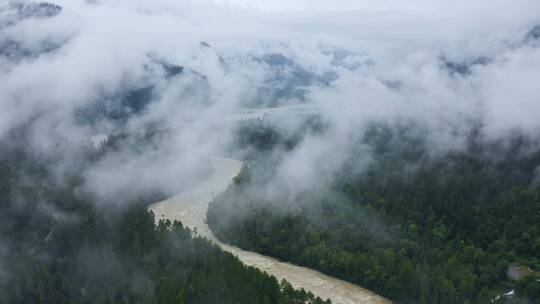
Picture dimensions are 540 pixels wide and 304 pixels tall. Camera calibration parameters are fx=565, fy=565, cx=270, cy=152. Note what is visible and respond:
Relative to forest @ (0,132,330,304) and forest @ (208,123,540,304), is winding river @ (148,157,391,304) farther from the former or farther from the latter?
forest @ (0,132,330,304)

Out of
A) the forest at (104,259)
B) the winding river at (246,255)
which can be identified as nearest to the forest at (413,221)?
the winding river at (246,255)

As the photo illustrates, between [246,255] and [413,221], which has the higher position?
[413,221]

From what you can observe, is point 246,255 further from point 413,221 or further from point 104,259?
point 413,221

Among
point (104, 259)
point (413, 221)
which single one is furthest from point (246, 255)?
point (413, 221)

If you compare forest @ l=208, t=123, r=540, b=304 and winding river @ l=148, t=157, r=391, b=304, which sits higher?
forest @ l=208, t=123, r=540, b=304

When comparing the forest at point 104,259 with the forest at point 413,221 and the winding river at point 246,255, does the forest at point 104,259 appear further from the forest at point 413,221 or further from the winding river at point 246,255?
the forest at point 413,221

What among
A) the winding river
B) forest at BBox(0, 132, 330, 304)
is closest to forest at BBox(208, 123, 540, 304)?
the winding river
